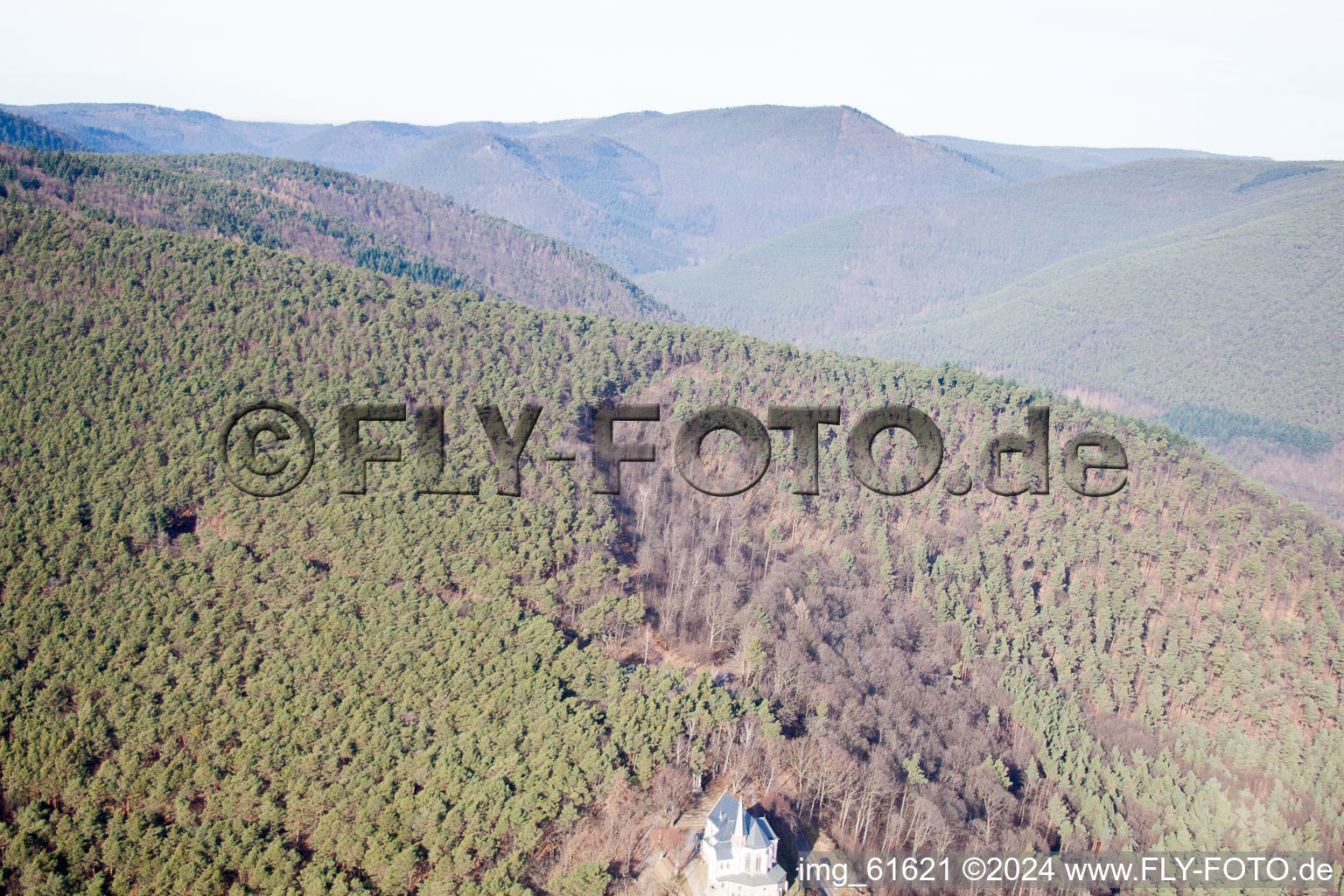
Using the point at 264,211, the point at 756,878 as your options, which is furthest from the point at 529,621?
the point at 264,211

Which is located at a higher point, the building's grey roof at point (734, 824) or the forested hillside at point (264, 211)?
the forested hillside at point (264, 211)

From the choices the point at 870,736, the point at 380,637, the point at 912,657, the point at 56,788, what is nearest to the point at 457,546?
the point at 380,637

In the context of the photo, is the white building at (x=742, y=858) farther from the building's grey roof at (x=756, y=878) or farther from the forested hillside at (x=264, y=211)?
the forested hillside at (x=264, y=211)

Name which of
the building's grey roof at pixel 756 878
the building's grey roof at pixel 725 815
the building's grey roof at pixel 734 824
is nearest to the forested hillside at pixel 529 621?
the building's grey roof at pixel 725 815

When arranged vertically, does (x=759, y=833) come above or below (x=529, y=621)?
below

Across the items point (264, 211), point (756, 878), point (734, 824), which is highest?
point (264, 211)

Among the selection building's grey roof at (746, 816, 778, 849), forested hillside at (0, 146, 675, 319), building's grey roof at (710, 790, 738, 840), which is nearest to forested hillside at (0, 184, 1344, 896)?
building's grey roof at (710, 790, 738, 840)

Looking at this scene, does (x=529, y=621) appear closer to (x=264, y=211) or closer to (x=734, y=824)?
(x=734, y=824)

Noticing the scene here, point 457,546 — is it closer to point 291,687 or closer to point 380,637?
point 380,637
